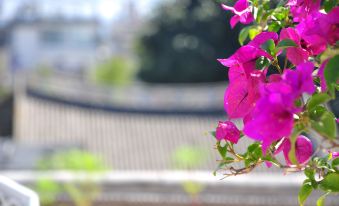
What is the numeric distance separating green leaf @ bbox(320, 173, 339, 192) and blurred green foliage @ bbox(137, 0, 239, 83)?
49.0ft

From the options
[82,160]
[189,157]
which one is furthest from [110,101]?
[82,160]

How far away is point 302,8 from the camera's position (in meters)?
1.05

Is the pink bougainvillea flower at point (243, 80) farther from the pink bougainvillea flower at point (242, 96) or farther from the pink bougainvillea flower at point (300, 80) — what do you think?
the pink bougainvillea flower at point (300, 80)

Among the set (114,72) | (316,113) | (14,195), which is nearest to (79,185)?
(14,195)

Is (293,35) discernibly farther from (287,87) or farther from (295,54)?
(287,87)

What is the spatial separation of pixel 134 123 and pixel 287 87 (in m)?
9.66

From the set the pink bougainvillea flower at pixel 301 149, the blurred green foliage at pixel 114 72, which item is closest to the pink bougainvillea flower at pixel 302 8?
the pink bougainvillea flower at pixel 301 149

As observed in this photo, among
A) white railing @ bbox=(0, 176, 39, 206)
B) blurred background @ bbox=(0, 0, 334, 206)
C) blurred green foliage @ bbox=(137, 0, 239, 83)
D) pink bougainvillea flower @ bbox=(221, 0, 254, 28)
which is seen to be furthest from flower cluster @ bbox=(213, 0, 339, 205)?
blurred green foliage @ bbox=(137, 0, 239, 83)

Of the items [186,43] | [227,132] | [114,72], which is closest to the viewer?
[227,132]

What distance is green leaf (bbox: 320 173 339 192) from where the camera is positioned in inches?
42.4

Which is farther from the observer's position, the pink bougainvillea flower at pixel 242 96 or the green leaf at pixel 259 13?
the green leaf at pixel 259 13

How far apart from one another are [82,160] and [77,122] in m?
5.32

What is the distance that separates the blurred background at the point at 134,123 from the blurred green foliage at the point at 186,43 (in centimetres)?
3

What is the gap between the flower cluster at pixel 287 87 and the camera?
83 centimetres
